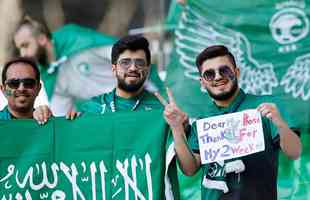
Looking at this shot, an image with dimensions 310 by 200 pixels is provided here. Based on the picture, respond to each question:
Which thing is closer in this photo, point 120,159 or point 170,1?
point 120,159

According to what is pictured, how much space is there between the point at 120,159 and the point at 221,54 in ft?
2.16

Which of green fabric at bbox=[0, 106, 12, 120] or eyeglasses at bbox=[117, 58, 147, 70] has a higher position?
eyeglasses at bbox=[117, 58, 147, 70]

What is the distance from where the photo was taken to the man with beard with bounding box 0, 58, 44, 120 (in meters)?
3.17

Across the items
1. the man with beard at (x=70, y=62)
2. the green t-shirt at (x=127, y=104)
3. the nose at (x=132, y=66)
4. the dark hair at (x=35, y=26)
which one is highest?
the dark hair at (x=35, y=26)

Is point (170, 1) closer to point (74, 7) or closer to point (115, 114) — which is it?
point (74, 7)

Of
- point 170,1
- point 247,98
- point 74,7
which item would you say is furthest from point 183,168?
point 74,7

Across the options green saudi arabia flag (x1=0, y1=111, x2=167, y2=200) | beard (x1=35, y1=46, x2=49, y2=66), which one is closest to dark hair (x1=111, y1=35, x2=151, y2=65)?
green saudi arabia flag (x1=0, y1=111, x2=167, y2=200)

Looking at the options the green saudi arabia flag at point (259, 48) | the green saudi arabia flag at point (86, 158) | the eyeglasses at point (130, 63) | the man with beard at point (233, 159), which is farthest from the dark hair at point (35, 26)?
the man with beard at point (233, 159)

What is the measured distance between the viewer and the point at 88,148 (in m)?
3.17

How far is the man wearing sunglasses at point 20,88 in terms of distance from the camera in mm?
3170

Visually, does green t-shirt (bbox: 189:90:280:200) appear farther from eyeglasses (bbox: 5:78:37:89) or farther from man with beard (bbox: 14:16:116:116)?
man with beard (bbox: 14:16:116:116)

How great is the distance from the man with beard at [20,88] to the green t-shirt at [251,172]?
78cm

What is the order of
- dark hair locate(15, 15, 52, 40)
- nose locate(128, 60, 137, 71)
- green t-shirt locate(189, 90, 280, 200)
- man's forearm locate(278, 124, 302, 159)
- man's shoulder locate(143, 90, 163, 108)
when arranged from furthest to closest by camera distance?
dark hair locate(15, 15, 52, 40) < man's shoulder locate(143, 90, 163, 108) < nose locate(128, 60, 137, 71) < green t-shirt locate(189, 90, 280, 200) < man's forearm locate(278, 124, 302, 159)

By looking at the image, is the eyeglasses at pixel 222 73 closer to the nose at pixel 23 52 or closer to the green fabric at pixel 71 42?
the green fabric at pixel 71 42
